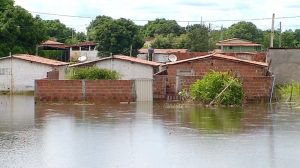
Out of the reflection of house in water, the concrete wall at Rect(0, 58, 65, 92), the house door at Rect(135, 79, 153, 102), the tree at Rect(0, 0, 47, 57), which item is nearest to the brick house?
the house door at Rect(135, 79, 153, 102)

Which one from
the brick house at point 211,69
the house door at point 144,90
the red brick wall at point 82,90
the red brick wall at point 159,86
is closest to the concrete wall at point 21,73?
the red brick wall at point 82,90

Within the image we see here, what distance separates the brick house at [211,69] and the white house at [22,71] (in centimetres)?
911

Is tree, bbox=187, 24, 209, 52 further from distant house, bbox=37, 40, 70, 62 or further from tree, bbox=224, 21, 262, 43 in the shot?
tree, bbox=224, 21, 262, 43

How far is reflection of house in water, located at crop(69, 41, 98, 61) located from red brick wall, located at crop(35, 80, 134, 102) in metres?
29.9

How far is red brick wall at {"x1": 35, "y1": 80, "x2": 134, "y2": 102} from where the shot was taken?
116ft

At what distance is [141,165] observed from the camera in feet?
48.7

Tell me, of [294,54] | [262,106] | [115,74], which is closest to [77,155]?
[262,106]

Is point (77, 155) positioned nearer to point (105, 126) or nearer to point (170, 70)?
point (105, 126)

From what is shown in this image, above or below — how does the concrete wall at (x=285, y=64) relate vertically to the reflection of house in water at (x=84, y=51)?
below

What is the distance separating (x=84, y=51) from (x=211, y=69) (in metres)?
33.6

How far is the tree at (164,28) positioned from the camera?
99.2 metres

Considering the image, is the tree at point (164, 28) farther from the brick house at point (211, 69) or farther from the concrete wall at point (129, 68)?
the brick house at point (211, 69)

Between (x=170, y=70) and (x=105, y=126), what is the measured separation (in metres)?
16.0

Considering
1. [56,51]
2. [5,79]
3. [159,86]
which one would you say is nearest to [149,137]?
[159,86]
